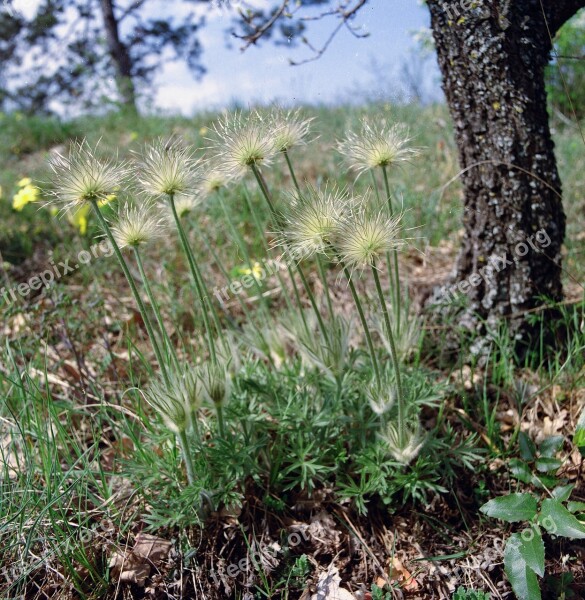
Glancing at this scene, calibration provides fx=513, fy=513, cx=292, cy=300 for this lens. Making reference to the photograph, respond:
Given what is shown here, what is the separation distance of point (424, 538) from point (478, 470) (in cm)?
36

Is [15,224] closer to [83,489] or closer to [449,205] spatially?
[83,489]

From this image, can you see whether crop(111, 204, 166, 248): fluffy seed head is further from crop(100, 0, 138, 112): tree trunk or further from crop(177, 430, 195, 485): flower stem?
crop(100, 0, 138, 112): tree trunk


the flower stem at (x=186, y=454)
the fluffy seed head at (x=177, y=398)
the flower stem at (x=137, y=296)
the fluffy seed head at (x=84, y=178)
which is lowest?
the flower stem at (x=186, y=454)

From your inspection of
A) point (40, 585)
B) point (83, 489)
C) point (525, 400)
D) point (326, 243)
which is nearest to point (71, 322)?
point (83, 489)

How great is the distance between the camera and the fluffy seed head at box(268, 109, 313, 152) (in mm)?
1851

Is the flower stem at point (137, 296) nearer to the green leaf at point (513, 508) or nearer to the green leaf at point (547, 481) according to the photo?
the green leaf at point (513, 508)

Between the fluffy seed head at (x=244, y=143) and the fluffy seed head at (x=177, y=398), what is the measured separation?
0.77m

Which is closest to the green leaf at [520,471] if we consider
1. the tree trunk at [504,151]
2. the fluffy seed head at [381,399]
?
the fluffy seed head at [381,399]

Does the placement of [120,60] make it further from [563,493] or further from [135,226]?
[563,493]

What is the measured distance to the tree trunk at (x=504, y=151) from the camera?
7.47 ft

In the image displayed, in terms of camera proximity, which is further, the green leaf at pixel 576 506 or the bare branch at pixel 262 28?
the bare branch at pixel 262 28

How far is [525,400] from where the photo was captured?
2377 mm

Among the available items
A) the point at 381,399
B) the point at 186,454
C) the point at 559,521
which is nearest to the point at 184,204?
the point at 186,454

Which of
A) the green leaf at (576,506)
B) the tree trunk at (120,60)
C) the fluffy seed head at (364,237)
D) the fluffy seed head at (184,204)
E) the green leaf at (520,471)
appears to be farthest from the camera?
the tree trunk at (120,60)
